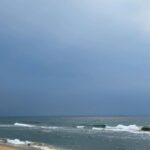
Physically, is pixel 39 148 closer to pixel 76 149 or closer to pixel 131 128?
pixel 76 149

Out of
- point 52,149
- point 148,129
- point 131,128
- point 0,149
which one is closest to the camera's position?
point 0,149

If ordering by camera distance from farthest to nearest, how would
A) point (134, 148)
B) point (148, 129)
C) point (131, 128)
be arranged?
point (131, 128), point (148, 129), point (134, 148)

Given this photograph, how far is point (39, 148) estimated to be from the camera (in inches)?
1340

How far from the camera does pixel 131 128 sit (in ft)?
246

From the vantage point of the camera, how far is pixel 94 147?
127 feet

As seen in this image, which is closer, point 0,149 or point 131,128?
point 0,149

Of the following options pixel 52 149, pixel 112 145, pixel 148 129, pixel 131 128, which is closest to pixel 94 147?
pixel 112 145

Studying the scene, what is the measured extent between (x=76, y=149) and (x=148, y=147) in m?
7.77

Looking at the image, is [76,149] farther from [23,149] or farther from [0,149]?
[0,149]

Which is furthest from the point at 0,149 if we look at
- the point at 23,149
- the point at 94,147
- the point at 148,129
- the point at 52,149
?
the point at 148,129

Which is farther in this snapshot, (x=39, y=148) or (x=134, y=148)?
(x=134, y=148)

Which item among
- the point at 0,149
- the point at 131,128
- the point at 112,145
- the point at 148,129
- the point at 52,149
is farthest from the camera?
the point at 131,128

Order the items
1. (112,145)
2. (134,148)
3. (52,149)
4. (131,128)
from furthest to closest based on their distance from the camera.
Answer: (131,128) → (112,145) → (134,148) → (52,149)

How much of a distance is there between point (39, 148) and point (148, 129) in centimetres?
3798
